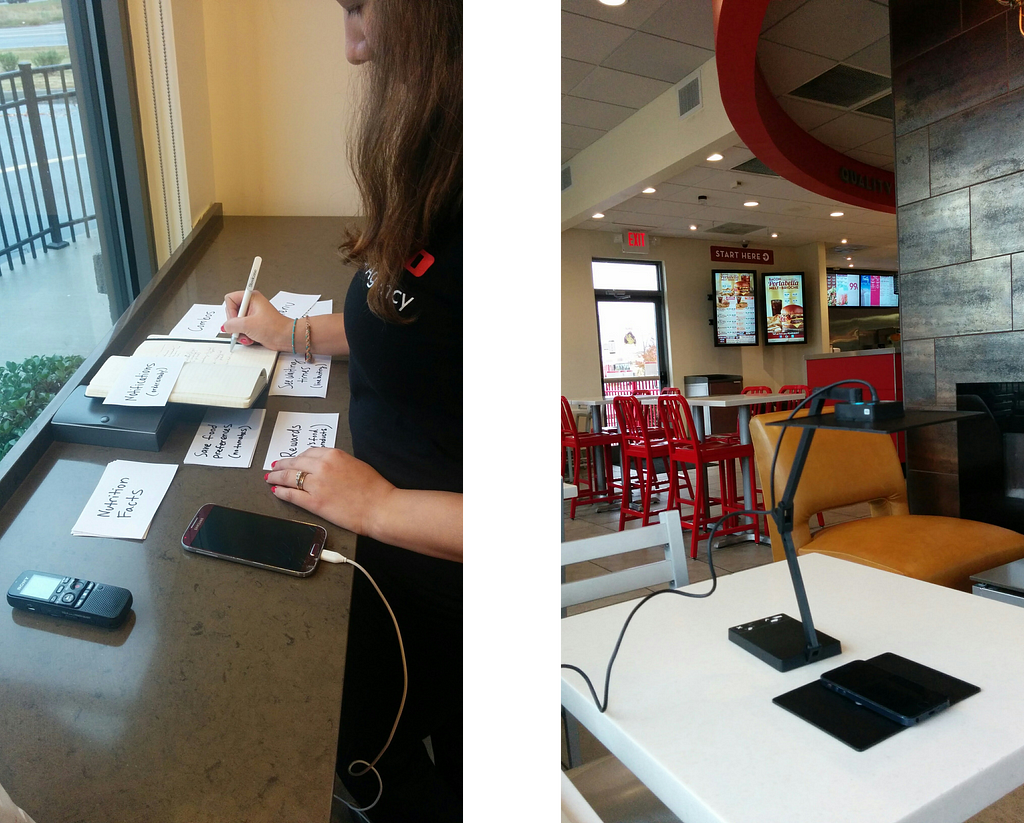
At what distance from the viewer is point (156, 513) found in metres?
0.43

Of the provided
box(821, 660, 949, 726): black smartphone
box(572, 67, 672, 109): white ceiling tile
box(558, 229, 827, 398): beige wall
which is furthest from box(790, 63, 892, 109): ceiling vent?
box(821, 660, 949, 726): black smartphone

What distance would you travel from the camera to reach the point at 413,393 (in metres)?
0.51

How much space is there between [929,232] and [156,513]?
3342 mm

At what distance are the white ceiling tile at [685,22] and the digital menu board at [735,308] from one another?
199 inches

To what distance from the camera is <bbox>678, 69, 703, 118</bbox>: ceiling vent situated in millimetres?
4016

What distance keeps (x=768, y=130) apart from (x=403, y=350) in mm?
4178

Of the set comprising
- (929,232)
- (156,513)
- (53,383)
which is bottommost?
(156,513)

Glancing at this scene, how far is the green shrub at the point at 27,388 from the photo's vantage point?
418 millimetres

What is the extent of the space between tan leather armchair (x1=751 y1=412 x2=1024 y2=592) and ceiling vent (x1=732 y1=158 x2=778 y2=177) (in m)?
3.88

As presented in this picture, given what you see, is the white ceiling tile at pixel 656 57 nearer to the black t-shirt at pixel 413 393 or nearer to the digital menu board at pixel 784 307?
the black t-shirt at pixel 413 393

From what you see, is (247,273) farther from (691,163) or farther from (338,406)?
(691,163)

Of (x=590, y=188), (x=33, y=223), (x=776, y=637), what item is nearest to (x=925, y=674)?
(x=776, y=637)

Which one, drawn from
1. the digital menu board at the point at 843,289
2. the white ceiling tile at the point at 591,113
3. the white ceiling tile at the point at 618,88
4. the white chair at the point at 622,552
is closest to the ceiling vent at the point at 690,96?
the white ceiling tile at the point at 618,88

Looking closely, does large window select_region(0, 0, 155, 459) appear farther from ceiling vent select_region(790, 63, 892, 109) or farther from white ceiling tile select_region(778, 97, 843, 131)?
white ceiling tile select_region(778, 97, 843, 131)
